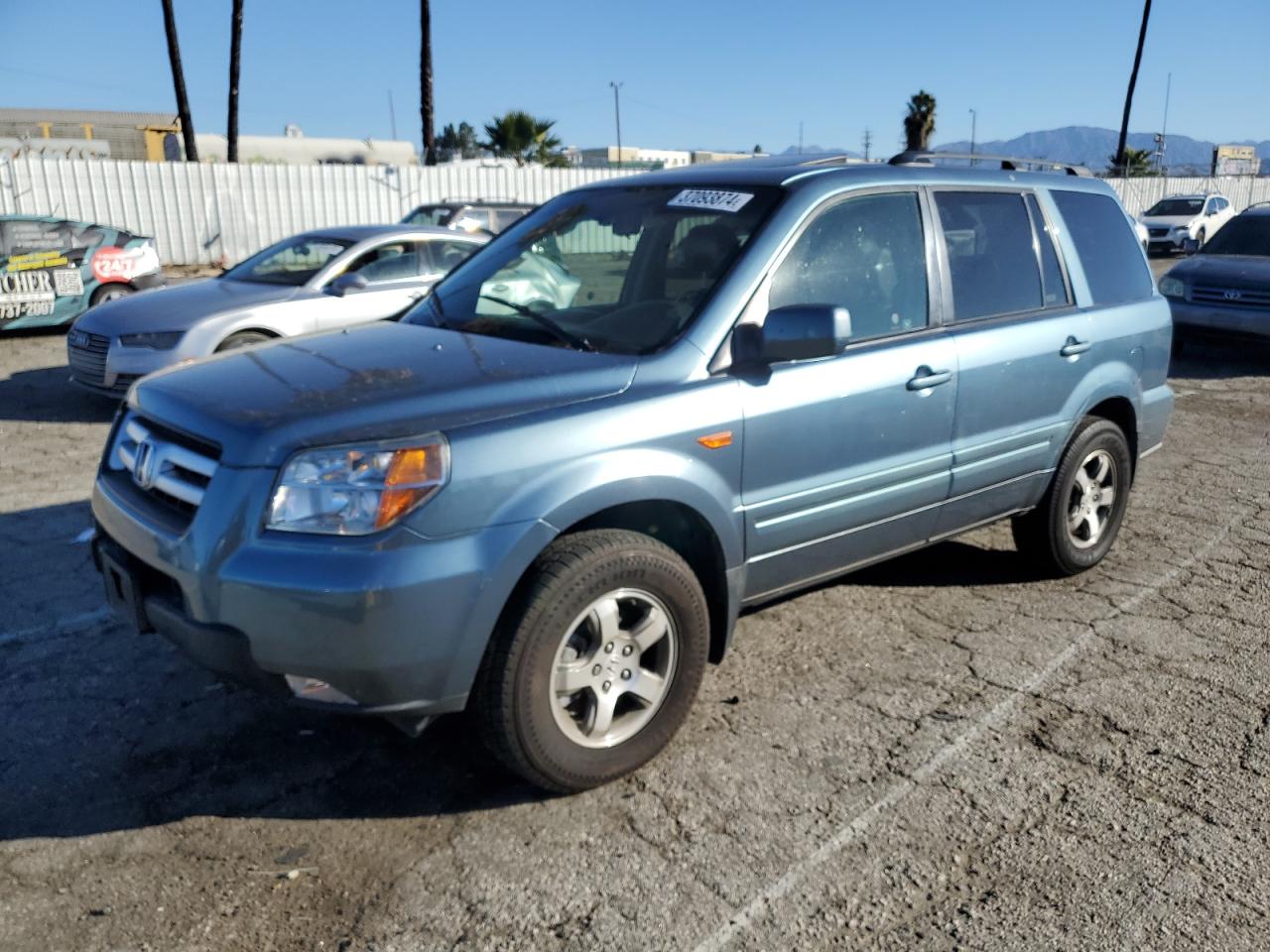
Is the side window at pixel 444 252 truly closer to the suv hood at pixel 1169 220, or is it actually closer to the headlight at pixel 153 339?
the headlight at pixel 153 339

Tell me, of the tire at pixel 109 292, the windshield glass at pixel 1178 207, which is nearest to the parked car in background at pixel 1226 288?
the tire at pixel 109 292

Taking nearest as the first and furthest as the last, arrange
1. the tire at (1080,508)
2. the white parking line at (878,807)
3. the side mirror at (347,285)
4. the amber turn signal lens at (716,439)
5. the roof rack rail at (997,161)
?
the white parking line at (878,807)
the amber turn signal lens at (716,439)
the roof rack rail at (997,161)
the tire at (1080,508)
the side mirror at (347,285)

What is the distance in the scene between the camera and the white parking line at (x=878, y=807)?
8.66 ft

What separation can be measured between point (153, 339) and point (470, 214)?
25.4 feet

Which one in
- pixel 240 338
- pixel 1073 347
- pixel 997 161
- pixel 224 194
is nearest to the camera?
pixel 1073 347

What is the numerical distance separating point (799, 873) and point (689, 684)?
71 centimetres

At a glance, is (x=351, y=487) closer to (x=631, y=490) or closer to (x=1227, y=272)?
(x=631, y=490)

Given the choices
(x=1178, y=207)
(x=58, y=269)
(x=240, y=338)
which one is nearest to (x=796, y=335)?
(x=240, y=338)

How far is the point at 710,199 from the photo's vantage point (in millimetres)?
3875

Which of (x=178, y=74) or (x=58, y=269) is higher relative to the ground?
(x=178, y=74)

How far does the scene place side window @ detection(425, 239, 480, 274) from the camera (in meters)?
9.02

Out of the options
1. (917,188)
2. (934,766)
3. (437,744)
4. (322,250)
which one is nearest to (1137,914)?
(934,766)

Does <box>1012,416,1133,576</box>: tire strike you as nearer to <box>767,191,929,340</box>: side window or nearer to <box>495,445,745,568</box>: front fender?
<box>767,191,929,340</box>: side window

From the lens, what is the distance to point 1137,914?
269 cm
